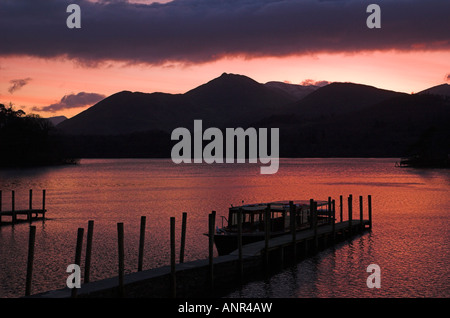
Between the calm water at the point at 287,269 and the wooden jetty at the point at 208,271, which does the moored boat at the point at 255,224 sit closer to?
the wooden jetty at the point at 208,271

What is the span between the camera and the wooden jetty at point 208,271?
2039 cm

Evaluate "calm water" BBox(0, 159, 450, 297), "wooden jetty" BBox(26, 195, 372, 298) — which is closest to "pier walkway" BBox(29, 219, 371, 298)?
"wooden jetty" BBox(26, 195, 372, 298)

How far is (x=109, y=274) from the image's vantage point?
28.8 metres

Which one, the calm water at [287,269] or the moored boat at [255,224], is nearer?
the calm water at [287,269]

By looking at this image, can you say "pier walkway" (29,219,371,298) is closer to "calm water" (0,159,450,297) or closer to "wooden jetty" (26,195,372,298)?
"wooden jetty" (26,195,372,298)

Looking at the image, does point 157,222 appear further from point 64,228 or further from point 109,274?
point 109,274

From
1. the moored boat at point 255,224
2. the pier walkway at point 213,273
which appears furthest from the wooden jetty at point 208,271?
the moored boat at point 255,224

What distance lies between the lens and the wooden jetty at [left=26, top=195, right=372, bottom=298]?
803 inches

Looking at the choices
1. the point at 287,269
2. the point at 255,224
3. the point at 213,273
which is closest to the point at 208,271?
the point at 213,273
